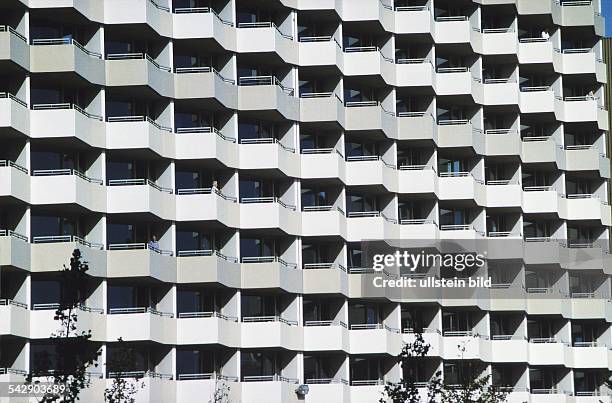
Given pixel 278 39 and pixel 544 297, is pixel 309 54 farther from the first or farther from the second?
pixel 544 297

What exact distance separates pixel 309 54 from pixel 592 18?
2505cm

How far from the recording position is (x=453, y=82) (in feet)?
387

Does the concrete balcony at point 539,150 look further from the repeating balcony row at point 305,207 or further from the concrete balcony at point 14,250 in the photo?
the concrete balcony at point 14,250

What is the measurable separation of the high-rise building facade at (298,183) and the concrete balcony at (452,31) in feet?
0.30

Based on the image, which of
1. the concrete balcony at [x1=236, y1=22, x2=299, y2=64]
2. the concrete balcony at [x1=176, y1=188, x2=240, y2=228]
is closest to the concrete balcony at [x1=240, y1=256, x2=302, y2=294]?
the concrete balcony at [x1=176, y1=188, x2=240, y2=228]

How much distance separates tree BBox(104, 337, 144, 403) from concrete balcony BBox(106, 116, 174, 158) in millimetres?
10459

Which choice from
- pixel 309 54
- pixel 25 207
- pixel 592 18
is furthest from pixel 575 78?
pixel 25 207

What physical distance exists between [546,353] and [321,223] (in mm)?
20412

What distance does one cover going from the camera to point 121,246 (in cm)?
10044

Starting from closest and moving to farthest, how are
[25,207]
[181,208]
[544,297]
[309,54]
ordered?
[25,207] < [181,208] < [309,54] < [544,297]

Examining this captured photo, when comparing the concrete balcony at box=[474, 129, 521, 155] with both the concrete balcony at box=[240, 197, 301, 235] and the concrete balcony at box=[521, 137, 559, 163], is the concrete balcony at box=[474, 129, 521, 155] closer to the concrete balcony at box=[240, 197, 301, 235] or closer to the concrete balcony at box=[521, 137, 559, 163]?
the concrete balcony at box=[521, 137, 559, 163]

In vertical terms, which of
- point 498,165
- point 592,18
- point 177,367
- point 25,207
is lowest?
point 177,367

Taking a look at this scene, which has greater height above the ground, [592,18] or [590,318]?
[592,18]

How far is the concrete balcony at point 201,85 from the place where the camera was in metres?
104
